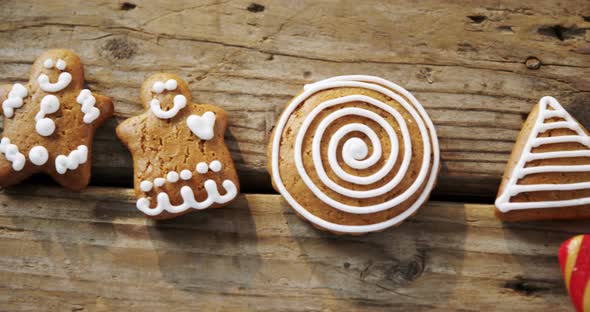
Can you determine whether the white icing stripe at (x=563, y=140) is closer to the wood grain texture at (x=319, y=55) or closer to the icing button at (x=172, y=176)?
the wood grain texture at (x=319, y=55)

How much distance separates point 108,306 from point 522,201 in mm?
958

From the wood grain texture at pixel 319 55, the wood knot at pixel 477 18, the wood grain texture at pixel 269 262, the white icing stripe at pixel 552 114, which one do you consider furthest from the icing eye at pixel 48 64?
the white icing stripe at pixel 552 114

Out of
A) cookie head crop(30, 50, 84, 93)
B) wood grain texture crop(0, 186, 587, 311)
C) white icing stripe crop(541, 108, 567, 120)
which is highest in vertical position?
white icing stripe crop(541, 108, 567, 120)

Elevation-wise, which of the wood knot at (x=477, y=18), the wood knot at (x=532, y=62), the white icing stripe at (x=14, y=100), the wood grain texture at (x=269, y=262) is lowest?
the wood grain texture at (x=269, y=262)

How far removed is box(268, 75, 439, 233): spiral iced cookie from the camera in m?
1.04

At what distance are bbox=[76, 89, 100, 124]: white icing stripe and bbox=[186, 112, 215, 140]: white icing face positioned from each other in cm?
21

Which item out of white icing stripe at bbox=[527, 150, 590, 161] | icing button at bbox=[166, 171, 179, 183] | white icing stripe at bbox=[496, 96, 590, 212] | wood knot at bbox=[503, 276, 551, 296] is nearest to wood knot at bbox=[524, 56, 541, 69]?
white icing stripe at bbox=[496, 96, 590, 212]

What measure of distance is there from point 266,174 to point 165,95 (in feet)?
0.97

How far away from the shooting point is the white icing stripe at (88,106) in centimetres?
110

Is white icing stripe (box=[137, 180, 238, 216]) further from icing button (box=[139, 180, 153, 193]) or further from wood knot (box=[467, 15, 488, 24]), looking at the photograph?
wood knot (box=[467, 15, 488, 24])

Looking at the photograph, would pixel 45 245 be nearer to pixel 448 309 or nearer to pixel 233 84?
pixel 233 84

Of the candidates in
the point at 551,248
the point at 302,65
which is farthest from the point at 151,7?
the point at 551,248

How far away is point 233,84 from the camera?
121cm

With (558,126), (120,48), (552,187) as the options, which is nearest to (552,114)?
(558,126)
